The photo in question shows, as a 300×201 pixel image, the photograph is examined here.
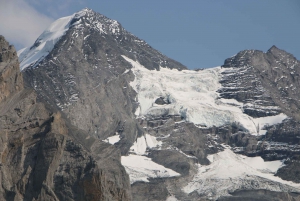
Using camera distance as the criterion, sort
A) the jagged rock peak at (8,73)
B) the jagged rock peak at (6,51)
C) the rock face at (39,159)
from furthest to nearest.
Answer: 1. the jagged rock peak at (6,51)
2. the jagged rock peak at (8,73)
3. the rock face at (39,159)

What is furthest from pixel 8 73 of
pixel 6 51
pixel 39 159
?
pixel 39 159

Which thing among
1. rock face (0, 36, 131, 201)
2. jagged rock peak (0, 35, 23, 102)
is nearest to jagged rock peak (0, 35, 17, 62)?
jagged rock peak (0, 35, 23, 102)

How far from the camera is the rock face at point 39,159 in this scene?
11806 centimetres

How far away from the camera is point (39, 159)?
12294 cm

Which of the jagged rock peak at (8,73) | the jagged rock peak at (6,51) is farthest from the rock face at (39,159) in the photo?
the jagged rock peak at (6,51)

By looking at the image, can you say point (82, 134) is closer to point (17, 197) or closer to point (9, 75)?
point (9, 75)

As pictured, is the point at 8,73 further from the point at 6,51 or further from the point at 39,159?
the point at 39,159

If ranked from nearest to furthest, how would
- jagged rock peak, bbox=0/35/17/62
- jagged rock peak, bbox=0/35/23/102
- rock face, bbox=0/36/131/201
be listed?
rock face, bbox=0/36/131/201 → jagged rock peak, bbox=0/35/23/102 → jagged rock peak, bbox=0/35/17/62

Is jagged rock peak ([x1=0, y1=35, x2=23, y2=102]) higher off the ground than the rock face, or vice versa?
jagged rock peak ([x1=0, y1=35, x2=23, y2=102])

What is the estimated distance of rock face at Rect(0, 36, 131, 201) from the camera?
11806cm

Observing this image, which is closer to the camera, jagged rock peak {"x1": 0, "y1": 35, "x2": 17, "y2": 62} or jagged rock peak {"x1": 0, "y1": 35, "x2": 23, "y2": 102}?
jagged rock peak {"x1": 0, "y1": 35, "x2": 23, "y2": 102}

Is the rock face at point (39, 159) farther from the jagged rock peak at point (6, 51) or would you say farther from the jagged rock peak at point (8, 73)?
the jagged rock peak at point (6, 51)

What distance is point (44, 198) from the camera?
114938 mm

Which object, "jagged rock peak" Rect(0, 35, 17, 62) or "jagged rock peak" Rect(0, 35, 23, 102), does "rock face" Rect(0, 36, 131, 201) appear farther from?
"jagged rock peak" Rect(0, 35, 17, 62)
